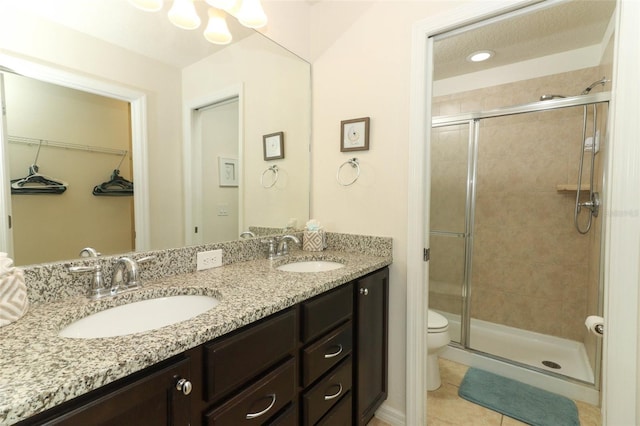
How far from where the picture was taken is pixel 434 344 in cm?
188

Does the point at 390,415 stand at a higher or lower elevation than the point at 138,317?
lower

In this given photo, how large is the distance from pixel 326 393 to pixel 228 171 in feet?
3.66

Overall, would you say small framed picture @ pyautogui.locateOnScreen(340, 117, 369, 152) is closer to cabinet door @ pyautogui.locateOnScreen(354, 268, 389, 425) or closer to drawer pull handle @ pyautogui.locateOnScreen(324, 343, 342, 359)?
cabinet door @ pyautogui.locateOnScreen(354, 268, 389, 425)

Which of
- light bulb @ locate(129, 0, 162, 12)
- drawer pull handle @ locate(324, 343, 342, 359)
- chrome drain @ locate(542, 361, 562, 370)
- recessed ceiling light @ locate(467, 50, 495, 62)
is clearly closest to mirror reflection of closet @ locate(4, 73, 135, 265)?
light bulb @ locate(129, 0, 162, 12)

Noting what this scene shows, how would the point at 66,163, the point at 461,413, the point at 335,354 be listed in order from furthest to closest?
the point at 461,413
the point at 335,354
the point at 66,163

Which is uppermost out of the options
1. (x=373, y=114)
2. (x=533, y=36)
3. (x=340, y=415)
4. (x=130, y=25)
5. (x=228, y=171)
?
(x=533, y=36)

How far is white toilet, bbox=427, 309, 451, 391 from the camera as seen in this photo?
188 cm

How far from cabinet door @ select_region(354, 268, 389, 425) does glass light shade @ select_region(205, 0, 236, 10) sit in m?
1.45

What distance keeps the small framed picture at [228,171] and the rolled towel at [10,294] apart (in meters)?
0.85

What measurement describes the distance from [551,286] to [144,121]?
9.98 ft

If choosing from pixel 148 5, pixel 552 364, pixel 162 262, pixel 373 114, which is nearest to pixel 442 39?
pixel 373 114

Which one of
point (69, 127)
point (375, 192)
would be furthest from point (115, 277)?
point (375, 192)

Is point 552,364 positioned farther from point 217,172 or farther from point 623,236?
point 217,172

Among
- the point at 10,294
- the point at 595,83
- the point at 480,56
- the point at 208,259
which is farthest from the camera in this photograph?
the point at 480,56
